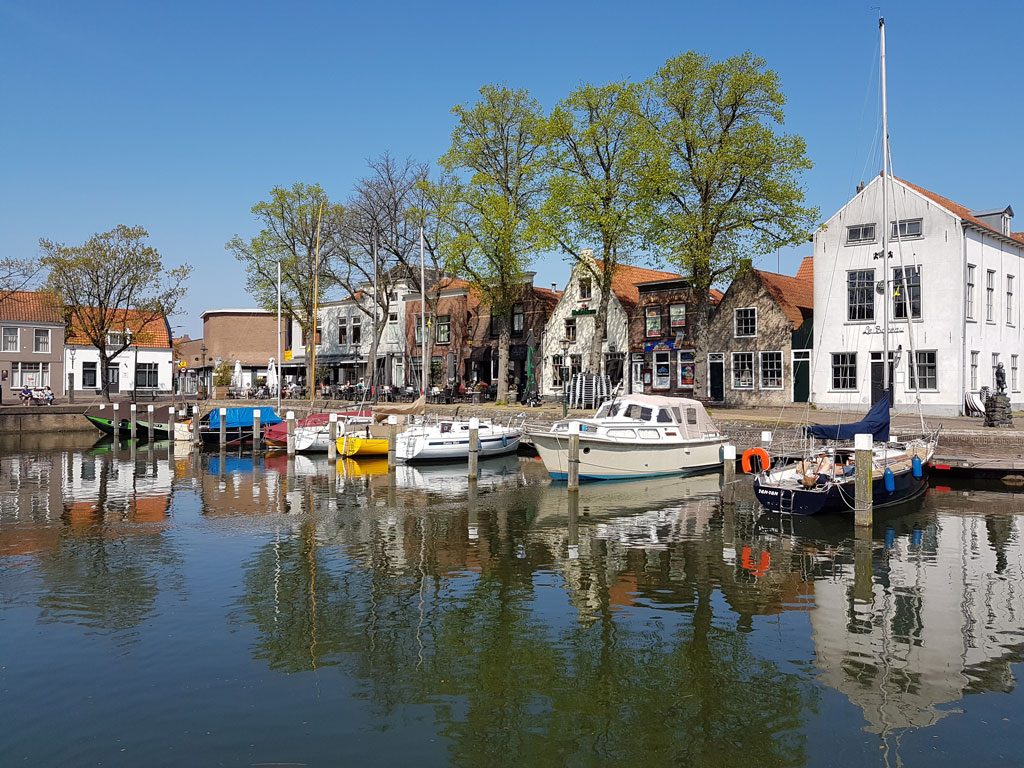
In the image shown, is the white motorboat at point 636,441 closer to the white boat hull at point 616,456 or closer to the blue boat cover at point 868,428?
the white boat hull at point 616,456

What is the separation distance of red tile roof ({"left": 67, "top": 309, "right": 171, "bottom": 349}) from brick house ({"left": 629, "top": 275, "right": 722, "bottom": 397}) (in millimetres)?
35283

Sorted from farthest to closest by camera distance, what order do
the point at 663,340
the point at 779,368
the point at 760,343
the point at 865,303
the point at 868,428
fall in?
1. the point at 663,340
2. the point at 760,343
3. the point at 779,368
4. the point at 865,303
5. the point at 868,428

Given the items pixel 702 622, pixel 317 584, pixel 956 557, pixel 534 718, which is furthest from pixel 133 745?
pixel 956 557

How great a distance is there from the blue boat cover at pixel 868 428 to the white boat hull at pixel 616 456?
572 centimetres

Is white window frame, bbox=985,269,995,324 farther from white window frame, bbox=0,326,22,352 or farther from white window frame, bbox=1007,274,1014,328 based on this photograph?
white window frame, bbox=0,326,22,352

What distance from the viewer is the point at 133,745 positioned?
26.8 ft

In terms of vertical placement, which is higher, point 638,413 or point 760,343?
point 760,343

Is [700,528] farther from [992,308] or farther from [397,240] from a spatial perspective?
[397,240]

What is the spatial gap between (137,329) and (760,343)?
2030 inches

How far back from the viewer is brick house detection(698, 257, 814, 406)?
42688mm

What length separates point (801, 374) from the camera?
42.3m

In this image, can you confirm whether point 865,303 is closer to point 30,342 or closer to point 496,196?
point 496,196

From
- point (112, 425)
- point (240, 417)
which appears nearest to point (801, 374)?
point (240, 417)

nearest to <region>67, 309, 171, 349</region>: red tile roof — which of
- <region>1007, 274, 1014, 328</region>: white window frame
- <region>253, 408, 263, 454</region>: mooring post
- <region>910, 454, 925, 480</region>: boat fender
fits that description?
<region>253, 408, 263, 454</region>: mooring post
